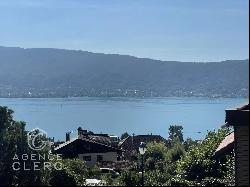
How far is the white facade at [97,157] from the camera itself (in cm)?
4541

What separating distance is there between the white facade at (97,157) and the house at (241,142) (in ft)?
123

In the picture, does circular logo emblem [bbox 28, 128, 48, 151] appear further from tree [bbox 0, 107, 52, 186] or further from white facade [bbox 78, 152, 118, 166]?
white facade [bbox 78, 152, 118, 166]

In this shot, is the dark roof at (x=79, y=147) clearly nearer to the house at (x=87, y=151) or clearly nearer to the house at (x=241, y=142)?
the house at (x=87, y=151)

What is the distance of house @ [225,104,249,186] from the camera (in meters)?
7.86

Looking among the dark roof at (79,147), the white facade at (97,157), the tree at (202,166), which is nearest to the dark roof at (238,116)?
the tree at (202,166)

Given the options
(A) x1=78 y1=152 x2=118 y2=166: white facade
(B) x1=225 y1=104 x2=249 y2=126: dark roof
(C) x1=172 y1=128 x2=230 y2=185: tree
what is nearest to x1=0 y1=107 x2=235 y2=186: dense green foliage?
(C) x1=172 y1=128 x2=230 y2=185: tree

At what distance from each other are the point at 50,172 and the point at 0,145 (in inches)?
211

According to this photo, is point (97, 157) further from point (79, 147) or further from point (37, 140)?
point (37, 140)

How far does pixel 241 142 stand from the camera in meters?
8.01

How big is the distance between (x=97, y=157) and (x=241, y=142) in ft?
128

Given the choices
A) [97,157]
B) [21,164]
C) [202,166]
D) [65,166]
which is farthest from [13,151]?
[97,157]

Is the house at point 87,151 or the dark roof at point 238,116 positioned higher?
the dark roof at point 238,116

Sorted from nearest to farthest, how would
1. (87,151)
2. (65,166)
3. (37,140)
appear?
(65,166) → (37,140) → (87,151)

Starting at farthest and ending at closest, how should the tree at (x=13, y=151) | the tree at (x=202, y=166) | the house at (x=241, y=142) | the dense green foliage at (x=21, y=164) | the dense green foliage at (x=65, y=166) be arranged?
the tree at (x=202, y=166) < the tree at (x=13, y=151) < the dense green foliage at (x=21, y=164) < the dense green foliage at (x=65, y=166) < the house at (x=241, y=142)
